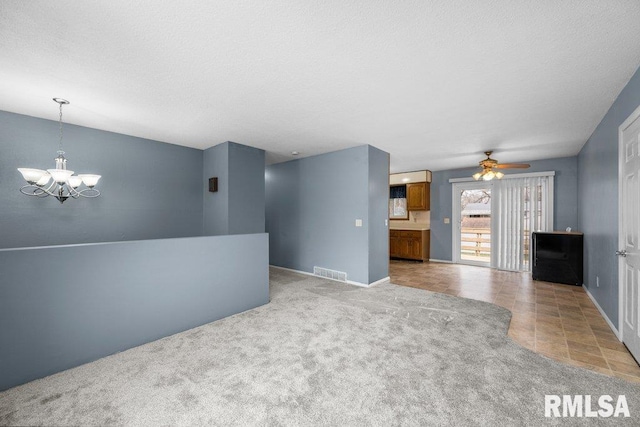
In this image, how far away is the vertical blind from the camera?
5672 millimetres

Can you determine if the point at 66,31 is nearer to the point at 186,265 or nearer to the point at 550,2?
the point at 186,265

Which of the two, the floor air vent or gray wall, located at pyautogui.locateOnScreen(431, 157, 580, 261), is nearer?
the floor air vent

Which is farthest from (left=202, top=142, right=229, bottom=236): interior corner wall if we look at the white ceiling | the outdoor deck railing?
the outdoor deck railing

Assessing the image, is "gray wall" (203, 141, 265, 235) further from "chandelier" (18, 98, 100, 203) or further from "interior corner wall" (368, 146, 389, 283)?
Result: "interior corner wall" (368, 146, 389, 283)

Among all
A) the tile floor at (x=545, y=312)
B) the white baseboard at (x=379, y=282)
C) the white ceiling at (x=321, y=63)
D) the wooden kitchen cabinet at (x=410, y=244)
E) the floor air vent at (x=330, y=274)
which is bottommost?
the tile floor at (x=545, y=312)

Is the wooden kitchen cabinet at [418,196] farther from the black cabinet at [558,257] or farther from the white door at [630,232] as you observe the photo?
the white door at [630,232]

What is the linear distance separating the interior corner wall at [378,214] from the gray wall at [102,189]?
326 cm

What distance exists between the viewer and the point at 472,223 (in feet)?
26.9

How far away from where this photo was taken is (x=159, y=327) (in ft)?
8.84

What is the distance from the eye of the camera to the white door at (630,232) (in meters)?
2.31

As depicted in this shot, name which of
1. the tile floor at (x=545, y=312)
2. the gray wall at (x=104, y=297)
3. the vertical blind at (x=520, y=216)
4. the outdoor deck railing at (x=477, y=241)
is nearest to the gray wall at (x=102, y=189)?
the gray wall at (x=104, y=297)

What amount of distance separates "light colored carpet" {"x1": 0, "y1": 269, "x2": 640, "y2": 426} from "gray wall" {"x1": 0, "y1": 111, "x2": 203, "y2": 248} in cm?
233

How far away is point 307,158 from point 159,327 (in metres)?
3.92

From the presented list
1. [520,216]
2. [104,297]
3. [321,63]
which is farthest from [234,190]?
[520,216]
